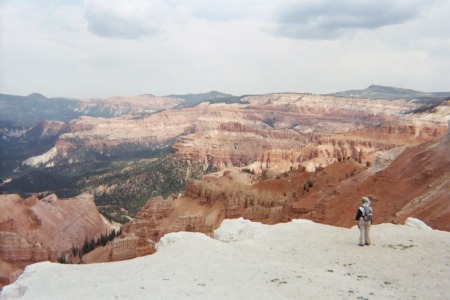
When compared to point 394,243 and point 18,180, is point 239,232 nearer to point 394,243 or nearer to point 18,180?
point 394,243

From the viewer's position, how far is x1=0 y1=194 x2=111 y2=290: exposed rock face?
5816 centimetres

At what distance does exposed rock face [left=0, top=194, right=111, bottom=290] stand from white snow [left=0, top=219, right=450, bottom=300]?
1563 inches

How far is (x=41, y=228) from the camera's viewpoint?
250ft

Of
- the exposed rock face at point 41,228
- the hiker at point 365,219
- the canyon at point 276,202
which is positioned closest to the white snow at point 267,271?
the hiker at point 365,219

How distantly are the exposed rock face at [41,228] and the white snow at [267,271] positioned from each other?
3969cm

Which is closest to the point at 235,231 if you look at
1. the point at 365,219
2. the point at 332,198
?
the point at 365,219

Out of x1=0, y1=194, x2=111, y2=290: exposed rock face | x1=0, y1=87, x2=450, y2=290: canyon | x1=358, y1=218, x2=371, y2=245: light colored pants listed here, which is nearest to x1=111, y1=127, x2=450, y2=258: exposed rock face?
x1=0, y1=87, x2=450, y2=290: canyon

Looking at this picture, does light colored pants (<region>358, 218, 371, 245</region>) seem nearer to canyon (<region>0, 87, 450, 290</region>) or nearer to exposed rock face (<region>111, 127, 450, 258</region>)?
exposed rock face (<region>111, 127, 450, 258</region>)

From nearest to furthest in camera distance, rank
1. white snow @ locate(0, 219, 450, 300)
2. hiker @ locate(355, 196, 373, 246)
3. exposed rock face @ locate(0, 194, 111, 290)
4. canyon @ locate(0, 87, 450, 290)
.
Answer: white snow @ locate(0, 219, 450, 300), hiker @ locate(355, 196, 373, 246), canyon @ locate(0, 87, 450, 290), exposed rock face @ locate(0, 194, 111, 290)

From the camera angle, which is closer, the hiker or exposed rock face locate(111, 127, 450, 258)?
the hiker

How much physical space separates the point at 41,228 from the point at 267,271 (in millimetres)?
69084

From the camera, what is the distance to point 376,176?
4112 cm

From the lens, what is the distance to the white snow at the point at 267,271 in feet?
45.8

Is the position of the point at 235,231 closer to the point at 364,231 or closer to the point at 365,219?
the point at 364,231
